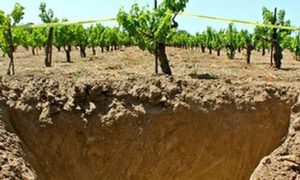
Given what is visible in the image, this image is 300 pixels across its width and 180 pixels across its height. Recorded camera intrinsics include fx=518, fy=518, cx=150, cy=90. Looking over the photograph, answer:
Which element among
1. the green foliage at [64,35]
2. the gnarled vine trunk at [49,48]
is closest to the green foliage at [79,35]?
the green foliage at [64,35]

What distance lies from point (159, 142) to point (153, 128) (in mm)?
342

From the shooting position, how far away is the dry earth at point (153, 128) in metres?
10.9

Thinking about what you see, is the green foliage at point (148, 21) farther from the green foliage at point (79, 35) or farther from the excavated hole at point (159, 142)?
the green foliage at point (79, 35)

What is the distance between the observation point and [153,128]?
37.8ft

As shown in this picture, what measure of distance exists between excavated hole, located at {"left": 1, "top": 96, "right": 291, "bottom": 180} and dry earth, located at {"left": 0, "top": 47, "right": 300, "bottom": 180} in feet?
0.07

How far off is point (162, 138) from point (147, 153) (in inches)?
18.9

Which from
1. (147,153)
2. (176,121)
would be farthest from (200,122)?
(147,153)

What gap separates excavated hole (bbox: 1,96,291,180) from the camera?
10.9 meters

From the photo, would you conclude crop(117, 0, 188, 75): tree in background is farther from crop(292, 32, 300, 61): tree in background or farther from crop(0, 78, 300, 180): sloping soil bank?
crop(292, 32, 300, 61): tree in background

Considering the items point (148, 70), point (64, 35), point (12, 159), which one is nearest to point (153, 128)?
point (12, 159)

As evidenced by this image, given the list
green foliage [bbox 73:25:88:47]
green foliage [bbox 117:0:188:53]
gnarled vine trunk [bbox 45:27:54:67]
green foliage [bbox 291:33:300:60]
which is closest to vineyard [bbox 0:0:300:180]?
green foliage [bbox 117:0:188:53]

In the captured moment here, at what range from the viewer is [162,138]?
11.6 metres

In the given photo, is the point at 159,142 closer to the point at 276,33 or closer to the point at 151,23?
the point at 151,23

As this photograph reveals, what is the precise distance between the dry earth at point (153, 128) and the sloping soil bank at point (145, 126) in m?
0.02
